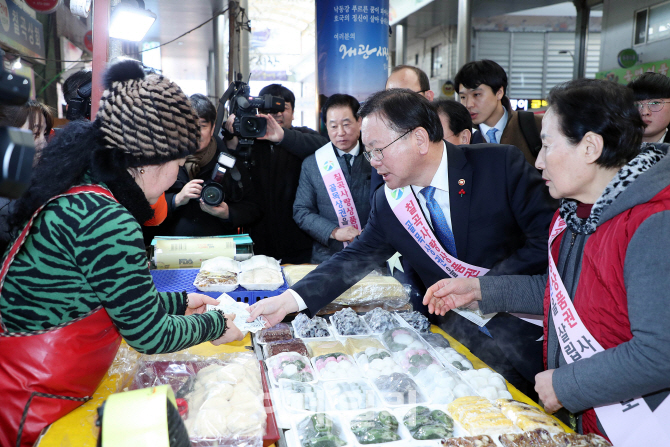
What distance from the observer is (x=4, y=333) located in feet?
3.80

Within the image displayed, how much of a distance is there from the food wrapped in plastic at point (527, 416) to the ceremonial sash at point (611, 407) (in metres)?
0.15

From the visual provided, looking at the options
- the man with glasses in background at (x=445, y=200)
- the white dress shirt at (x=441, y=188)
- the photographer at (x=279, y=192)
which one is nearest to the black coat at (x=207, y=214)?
the photographer at (x=279, y=192)

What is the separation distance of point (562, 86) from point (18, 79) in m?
1.36

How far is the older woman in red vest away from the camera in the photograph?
116cm

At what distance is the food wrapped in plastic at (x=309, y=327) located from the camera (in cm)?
192

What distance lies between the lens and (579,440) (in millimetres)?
1248

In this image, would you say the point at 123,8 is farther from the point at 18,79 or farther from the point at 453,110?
the point at 18,79

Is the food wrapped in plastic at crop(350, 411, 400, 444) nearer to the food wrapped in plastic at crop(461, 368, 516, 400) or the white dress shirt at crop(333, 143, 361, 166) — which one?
the food wrapped in plastic at crop(461, 368, 516, 400)

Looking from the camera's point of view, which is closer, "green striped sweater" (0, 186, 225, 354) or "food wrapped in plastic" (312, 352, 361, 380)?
"green striped sweater" (0, 186, 225, 354)

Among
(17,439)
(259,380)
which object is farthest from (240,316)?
(17,439)

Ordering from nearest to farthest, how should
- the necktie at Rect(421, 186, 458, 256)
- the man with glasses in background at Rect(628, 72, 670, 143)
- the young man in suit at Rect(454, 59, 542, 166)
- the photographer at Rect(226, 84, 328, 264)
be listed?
the necktie at Rect(421, 186, 458, 256), the man with glasses in background at Rect(628, 72, 670, 143), the young man in suit at Rect(454, 59, 542, 166), the photographer at Rect(226, 84, 328, 264)

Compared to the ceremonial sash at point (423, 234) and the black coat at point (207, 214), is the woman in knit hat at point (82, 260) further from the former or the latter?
the black coat at point (207, 214)

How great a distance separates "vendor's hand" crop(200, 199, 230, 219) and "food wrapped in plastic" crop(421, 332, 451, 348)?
1.52 metres

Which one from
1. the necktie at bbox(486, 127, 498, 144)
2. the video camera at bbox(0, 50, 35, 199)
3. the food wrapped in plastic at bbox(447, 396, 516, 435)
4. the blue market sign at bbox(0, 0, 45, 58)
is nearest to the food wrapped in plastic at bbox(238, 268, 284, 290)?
the food wrapped in plastic at bbox(447, 396, 516, 435)
